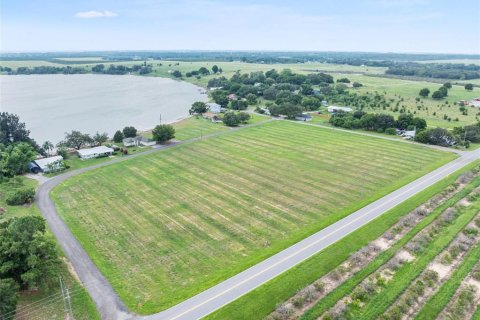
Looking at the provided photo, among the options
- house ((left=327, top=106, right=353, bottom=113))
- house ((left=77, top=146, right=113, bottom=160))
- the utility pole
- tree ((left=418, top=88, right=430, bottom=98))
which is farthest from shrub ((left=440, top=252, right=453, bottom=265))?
tree ((left=418, top=88, right=430, bottom=98))

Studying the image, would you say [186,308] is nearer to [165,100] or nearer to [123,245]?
[123,245]

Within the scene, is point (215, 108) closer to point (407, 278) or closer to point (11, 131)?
point (11, 131)

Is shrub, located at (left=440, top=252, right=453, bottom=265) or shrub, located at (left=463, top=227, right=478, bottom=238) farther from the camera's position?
shrub, located at (left=463, top=227, right=478, bottom=238)

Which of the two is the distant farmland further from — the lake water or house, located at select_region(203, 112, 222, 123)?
the lake water

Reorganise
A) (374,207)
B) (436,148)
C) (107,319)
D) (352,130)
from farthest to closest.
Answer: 1. (352,130)
2. (436,148)
3. (374,207)
4. (107,319)

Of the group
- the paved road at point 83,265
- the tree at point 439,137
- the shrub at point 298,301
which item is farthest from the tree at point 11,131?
the tree at point 439,137

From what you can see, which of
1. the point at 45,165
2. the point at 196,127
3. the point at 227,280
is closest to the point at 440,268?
the point at 227,280

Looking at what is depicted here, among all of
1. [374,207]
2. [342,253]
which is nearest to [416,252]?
[342,253]
